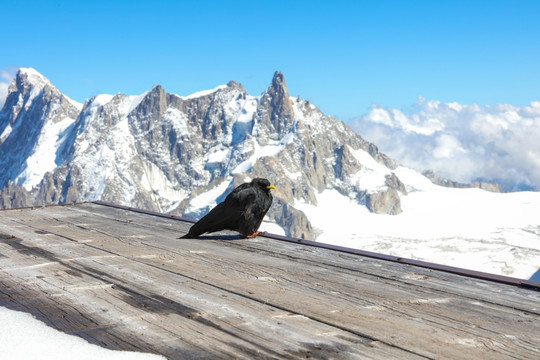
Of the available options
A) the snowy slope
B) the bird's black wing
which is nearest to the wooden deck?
the snowy slope

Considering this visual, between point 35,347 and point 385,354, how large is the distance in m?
2.48

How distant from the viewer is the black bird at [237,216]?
975cm

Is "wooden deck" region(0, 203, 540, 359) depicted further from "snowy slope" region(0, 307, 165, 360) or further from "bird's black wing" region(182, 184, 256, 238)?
"bird's black wing" region(182, 184, 256, 238)

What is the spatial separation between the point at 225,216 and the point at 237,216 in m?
0.22

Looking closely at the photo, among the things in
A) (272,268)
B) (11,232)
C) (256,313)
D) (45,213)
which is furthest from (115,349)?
(45,213)

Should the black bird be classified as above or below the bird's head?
below

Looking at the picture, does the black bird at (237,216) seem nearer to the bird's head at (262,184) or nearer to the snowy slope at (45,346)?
the bird's head at (262,184)

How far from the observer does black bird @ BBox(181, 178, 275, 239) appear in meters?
9.75

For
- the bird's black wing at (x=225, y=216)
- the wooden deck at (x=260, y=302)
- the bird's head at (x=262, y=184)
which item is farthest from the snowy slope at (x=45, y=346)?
the bird's head at (x=262, y=184)

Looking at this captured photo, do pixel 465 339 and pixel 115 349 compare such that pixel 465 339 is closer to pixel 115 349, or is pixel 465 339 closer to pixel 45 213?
pixel 115 349

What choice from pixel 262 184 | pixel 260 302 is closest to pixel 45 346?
pixel 260 302

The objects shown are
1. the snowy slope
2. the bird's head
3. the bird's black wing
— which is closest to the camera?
the snowy slope

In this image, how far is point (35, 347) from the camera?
12.3 ft

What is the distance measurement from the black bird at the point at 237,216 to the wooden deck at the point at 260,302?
1.12 m
